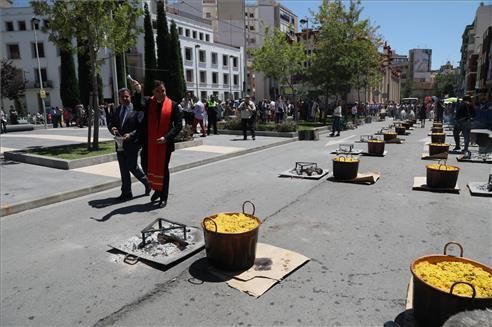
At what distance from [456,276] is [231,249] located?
2.04 metres

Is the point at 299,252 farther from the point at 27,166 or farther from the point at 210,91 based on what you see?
the point at 210,91

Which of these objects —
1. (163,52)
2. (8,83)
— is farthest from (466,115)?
(163,52)

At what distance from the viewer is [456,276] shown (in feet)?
9.94

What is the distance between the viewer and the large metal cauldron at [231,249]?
3.97 meters

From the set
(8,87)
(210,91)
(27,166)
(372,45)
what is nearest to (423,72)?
(210,91)

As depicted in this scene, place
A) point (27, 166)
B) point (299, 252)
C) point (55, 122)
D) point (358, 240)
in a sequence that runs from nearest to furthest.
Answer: point (299, 252) → point (358, 240) → point (27, 166) → point (55, 122)

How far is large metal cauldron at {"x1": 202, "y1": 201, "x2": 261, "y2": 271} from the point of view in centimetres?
397

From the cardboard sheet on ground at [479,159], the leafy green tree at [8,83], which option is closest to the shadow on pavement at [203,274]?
the cardboard sheet on ground at [479,159]

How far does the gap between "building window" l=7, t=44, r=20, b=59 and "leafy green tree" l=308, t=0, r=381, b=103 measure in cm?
3911

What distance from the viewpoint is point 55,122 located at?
2606 centimetres

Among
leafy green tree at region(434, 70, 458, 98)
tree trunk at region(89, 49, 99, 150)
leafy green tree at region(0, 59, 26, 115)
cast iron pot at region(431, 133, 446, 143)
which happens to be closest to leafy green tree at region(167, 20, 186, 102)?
leafy green tree at region(0, 59, 26, 115)

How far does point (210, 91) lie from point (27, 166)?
50.3 metres

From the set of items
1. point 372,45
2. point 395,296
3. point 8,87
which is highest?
point 372,45

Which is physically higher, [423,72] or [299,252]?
[423,72]
